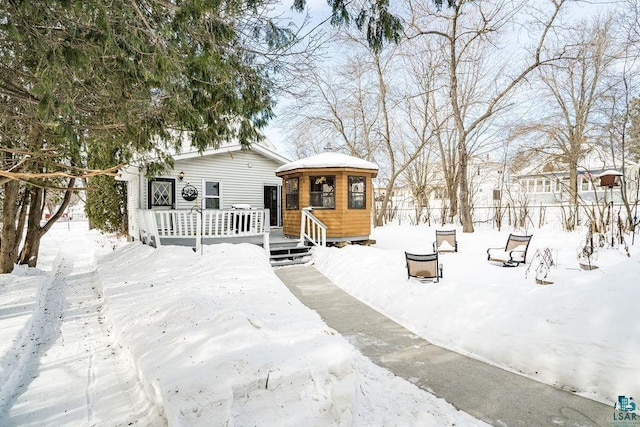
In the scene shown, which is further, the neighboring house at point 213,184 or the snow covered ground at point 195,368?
the neighboring house at point 213,184

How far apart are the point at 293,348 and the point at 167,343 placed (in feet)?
4.66

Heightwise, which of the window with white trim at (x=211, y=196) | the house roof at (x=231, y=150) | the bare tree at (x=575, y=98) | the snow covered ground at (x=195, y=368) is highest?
the bare tree at (x=575, y=98)

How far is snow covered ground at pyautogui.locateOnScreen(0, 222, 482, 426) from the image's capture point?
8.82 feet

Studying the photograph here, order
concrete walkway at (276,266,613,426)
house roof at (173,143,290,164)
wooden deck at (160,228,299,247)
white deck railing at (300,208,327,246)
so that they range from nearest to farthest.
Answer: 1. concrete walkway at (276,266,613,426)
2. wooden deck at (160,228,299,247)
3. white deck railing at (300,208,327,246)
4. house roof at (173,143,290,164)

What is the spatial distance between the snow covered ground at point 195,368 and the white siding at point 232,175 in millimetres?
6961

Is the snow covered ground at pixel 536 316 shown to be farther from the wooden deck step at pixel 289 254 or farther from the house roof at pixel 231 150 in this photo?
the house roof at pixel 231 150

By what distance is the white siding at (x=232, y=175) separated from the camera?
1238 centimetres

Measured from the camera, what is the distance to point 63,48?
2885mm

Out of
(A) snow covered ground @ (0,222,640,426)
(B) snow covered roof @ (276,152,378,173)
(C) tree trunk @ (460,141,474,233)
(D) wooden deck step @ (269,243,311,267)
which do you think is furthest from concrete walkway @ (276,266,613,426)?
(C) tree trunk @ (460,141,474,233)

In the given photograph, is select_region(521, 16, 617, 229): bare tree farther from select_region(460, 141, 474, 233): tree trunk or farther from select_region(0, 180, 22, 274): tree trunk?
select_region(0, 180, 22, 274): tree trunk

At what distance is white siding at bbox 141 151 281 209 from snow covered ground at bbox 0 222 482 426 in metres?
6.96

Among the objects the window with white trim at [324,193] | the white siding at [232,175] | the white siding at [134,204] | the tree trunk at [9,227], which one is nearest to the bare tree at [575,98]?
the window with white trim at [324,193]

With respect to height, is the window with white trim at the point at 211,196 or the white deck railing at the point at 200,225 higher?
the window with white trim at the point at 211,196

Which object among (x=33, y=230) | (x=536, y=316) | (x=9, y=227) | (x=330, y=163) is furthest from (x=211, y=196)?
(x=536, y=316)
